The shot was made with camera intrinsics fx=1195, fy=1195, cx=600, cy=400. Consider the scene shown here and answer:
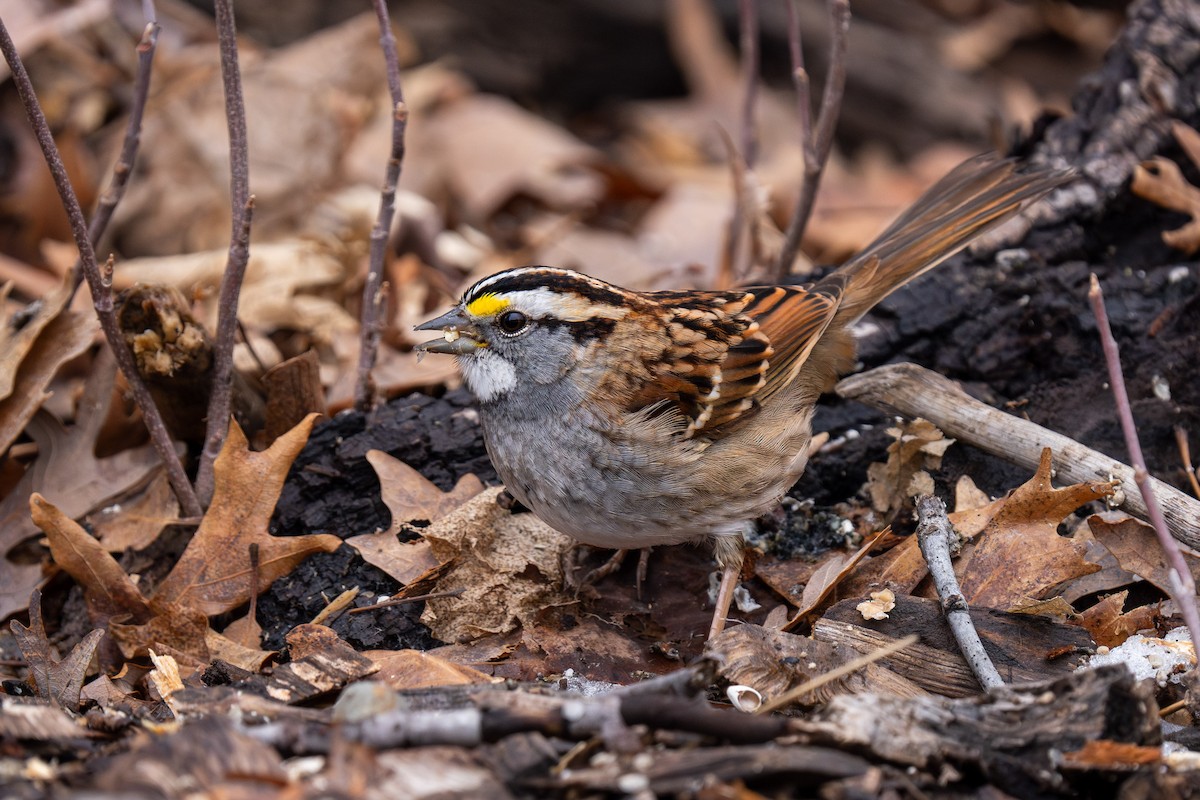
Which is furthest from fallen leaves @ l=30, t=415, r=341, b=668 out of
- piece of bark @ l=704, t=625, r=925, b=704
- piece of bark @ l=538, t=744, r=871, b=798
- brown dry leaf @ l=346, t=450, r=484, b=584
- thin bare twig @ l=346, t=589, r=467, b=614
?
piece of bark @ l=538, t=744, r=871, b=798

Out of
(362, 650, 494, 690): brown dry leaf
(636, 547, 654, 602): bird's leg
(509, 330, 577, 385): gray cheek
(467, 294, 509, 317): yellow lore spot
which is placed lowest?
(636, 547, 654, 602): bird's leg

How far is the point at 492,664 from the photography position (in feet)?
12.1

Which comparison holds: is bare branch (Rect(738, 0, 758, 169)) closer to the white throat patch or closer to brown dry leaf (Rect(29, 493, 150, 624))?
the white throat patch

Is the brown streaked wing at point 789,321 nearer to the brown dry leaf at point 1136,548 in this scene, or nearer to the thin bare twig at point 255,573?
the brown dry leaf at point 1136,548

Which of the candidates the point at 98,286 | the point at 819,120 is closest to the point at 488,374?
the point at 98,286

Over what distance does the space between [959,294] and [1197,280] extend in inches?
36.4

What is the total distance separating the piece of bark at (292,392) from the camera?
445cm

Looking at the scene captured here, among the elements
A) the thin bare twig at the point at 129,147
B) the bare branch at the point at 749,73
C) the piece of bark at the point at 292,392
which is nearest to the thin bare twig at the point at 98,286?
the thin bare twig at the point at 129,147

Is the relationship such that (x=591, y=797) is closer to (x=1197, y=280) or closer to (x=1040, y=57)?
(x=1197, y=280)

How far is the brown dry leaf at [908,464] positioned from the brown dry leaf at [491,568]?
114 centimetres

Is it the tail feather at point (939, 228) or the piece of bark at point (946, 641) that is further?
the tail feather at point (939, 228)

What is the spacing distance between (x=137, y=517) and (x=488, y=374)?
1.39 m

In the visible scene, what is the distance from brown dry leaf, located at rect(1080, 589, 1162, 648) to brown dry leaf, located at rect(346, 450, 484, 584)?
6.88 feet

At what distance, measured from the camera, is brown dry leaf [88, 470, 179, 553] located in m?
4.26
